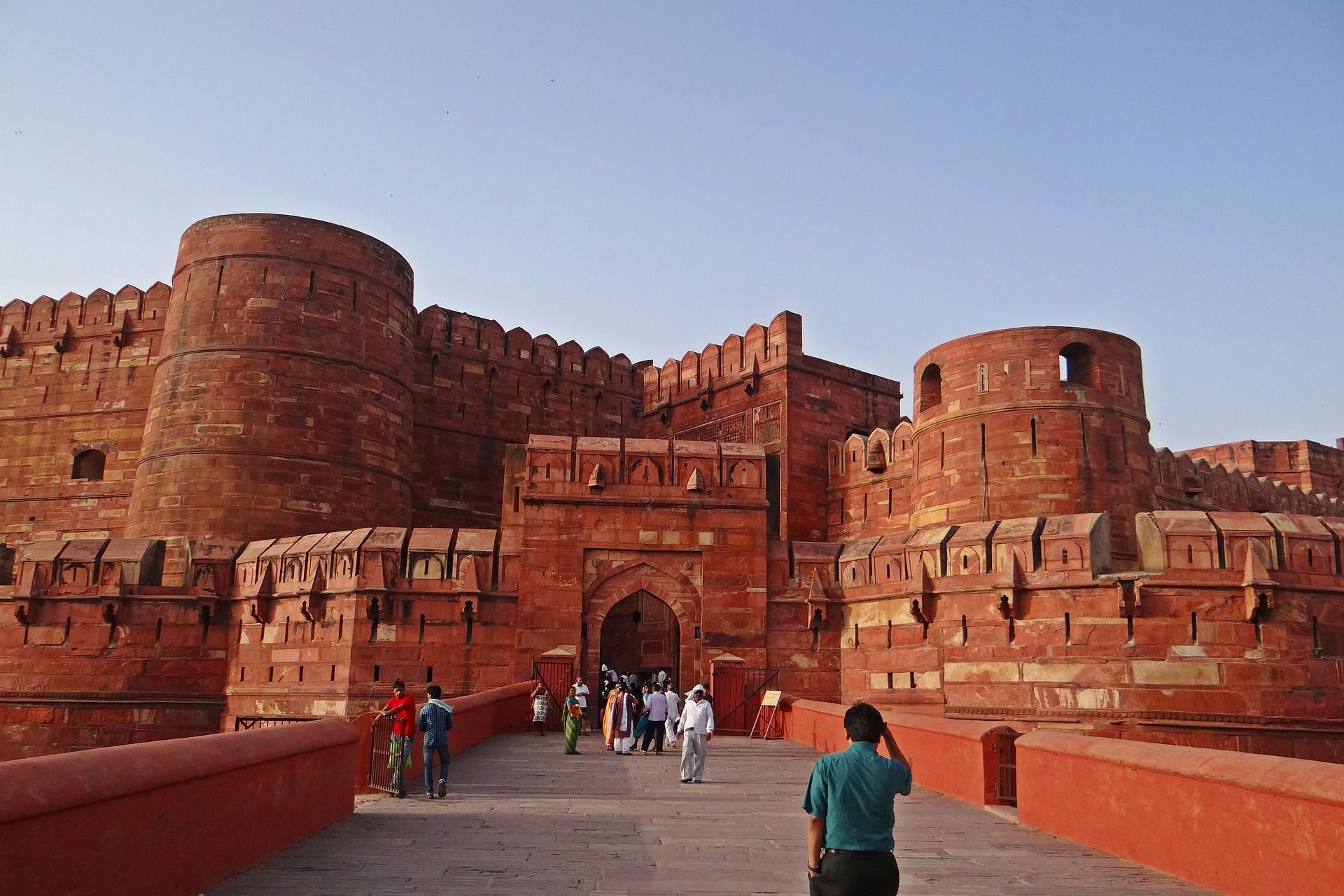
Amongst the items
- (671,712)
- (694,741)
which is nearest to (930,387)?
(671,712)

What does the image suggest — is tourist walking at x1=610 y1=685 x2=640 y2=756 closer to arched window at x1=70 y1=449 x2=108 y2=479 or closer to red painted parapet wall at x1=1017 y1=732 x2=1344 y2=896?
red painted parapet wall at x1=1017 y1=732 x2=1344 y2=896

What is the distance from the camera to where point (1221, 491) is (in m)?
26.3

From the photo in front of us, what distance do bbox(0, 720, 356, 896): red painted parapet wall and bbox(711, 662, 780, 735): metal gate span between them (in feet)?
33.3

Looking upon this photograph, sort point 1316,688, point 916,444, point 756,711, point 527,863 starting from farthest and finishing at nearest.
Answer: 1. point 916,444
2. point 756,711
3. point 1316,688
4. point 527,863

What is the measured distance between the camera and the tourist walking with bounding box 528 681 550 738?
50.5 feet

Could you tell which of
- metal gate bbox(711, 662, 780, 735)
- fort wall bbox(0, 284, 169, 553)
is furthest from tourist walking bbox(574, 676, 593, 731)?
fort wall bbox(0, 284, 169, 553)

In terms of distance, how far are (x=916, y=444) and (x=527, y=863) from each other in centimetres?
1591

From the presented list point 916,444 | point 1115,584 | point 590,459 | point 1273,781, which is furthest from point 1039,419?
point 1273,781

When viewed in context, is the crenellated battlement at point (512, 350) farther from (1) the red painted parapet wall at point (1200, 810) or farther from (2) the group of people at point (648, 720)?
(1) the red painted parapet wall at point (1200, 810)

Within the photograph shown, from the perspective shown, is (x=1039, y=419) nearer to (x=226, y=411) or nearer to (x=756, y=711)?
(x=756, y=711)

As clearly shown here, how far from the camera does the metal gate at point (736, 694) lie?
1672cm

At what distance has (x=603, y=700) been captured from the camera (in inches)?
699

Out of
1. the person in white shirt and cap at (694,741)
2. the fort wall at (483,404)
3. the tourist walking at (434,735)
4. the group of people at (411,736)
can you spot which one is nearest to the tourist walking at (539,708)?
the person in white shirt and cap at (694,741)

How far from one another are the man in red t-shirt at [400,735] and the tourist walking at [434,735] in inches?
5.6
